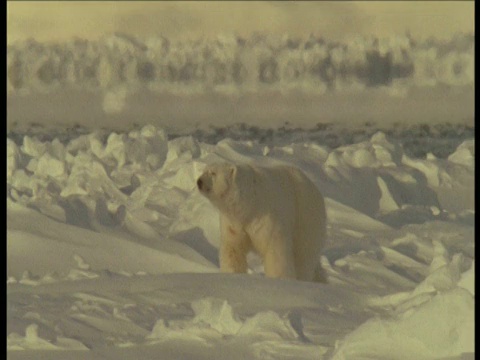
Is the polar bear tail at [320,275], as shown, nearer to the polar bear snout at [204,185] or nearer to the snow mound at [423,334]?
the polar bear snout at [204,185]

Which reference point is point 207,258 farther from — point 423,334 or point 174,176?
point 423,334

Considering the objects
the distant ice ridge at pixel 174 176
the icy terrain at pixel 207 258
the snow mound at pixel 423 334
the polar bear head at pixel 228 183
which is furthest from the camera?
the distant ice ridge at pixel 174 176

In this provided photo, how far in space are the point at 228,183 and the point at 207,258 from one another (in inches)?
58.4

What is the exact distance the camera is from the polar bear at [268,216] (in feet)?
19.0

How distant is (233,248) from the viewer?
596 centimetres

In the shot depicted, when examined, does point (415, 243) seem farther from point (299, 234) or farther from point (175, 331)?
point (175, 331)

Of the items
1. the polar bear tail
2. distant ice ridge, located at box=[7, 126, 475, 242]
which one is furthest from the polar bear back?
distant ice ridge, located at box=[7, 126, 475, 242]

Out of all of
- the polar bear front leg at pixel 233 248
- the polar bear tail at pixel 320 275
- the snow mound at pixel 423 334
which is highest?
the snow mound at pixel 423 334

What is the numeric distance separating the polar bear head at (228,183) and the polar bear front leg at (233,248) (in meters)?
0.17

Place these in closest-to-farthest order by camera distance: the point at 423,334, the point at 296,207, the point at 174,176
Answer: the point at 423,334 < the point at 296,207 < the point at 174,176

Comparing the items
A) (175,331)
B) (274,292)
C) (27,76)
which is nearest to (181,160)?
(27,76)

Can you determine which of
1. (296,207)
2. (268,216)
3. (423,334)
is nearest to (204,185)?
(268,216)

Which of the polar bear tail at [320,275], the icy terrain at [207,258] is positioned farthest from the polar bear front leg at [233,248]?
the icy terrain at [207,258]

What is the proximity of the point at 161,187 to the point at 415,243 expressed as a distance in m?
2.58
